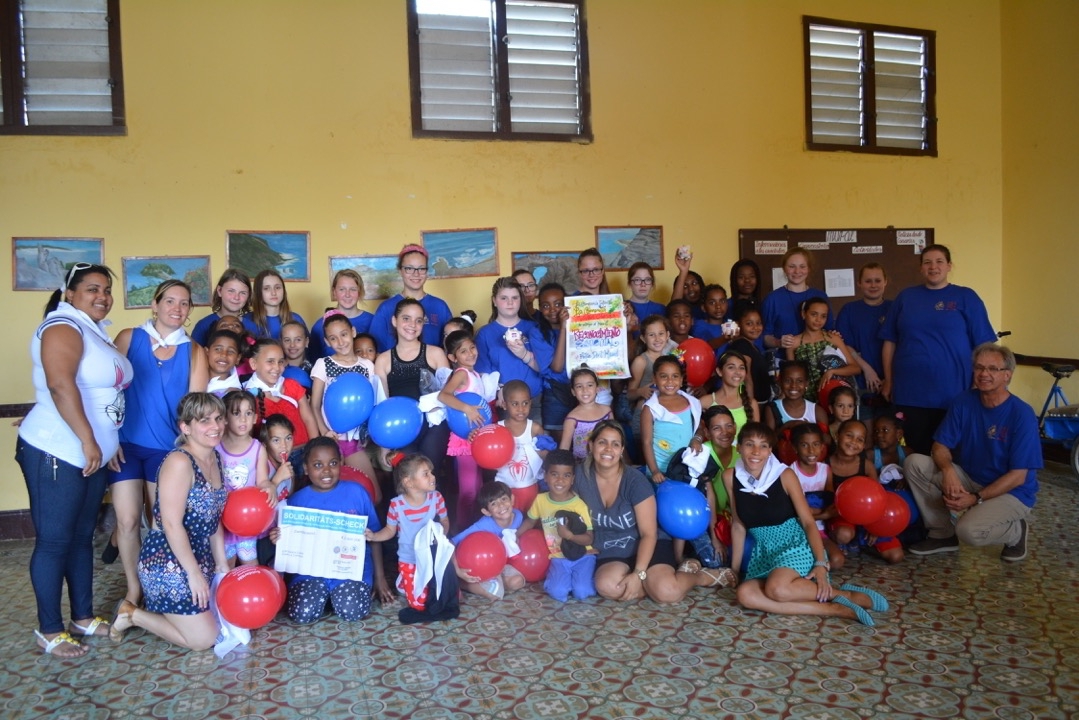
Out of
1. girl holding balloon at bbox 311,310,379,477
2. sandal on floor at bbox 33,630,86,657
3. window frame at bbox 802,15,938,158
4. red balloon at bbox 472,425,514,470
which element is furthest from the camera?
window frame at bbox 802,15,938,158

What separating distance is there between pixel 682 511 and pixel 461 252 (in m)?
2.49

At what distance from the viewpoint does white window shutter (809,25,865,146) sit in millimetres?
5781

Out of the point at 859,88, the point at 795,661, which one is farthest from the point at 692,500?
the point at 859,88

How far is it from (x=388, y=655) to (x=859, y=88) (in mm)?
5404

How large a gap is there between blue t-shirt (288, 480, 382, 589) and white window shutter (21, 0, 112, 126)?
2.88m

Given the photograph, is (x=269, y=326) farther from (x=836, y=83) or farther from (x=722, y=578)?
(x=836, y=83)

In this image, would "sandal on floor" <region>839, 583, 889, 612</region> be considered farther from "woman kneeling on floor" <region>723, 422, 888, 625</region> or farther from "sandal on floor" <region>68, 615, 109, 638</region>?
"sandal on floor" <region>68, 615, 109, 638</region>

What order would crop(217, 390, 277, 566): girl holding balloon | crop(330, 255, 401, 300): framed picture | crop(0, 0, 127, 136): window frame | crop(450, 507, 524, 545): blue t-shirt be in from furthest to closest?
1. crop(330, 255, 401, 300): framed picture
2. crop(0, 0, 127, 136): window frame
3. crop(450, 507, 524, 545): blue t-shirt
4. crop(217, 390, 277, 566): girl holding balloon

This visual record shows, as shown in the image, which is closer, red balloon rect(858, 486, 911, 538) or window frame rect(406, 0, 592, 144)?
red balloon rect(858, 486, 911, 538)

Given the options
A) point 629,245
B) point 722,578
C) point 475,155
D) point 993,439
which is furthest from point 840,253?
point 722,578

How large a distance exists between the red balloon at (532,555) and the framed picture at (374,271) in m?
2.17

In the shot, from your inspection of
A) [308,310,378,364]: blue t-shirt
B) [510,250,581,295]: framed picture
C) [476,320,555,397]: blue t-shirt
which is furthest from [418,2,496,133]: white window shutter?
[476,320,555,397]: blue t-shirt

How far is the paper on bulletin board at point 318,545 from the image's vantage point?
3166 mm

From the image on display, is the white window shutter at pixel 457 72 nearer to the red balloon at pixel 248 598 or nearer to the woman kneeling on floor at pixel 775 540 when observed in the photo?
the woman kneeling on floor at pixel 775 540
